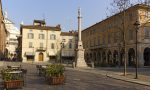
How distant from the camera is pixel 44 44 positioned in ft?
254

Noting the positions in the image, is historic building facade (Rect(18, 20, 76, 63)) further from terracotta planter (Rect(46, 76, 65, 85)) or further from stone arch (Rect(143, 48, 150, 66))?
terracotta planter (Rect(46, 76, 65, 85))

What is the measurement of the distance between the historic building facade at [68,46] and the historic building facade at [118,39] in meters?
3.64

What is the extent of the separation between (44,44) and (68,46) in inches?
315

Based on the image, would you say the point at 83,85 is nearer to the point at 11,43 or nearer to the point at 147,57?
the point at 147,57

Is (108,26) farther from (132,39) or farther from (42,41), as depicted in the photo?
(42,41)

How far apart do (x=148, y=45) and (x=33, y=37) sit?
38.0m

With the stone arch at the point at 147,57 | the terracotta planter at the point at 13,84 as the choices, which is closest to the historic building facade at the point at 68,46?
the stone arch at the point at 147,57

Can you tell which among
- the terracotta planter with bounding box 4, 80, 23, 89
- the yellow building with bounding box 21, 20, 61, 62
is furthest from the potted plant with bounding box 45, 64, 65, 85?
the yellow building with bounding box 21, 20, 61, 62

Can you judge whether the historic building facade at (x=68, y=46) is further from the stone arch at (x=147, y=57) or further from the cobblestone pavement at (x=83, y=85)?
the cobblestone pavement at (x=83, y=85)

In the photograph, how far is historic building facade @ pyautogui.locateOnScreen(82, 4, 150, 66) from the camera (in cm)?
4703

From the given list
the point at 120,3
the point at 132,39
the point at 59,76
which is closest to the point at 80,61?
the point at 132,39

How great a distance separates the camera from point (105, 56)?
6316 centimetres

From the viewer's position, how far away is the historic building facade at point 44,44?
7506 centimetres

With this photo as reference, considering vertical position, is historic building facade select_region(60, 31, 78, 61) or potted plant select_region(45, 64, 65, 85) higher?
historic building facade select_region(60, 31, 78, 61)
